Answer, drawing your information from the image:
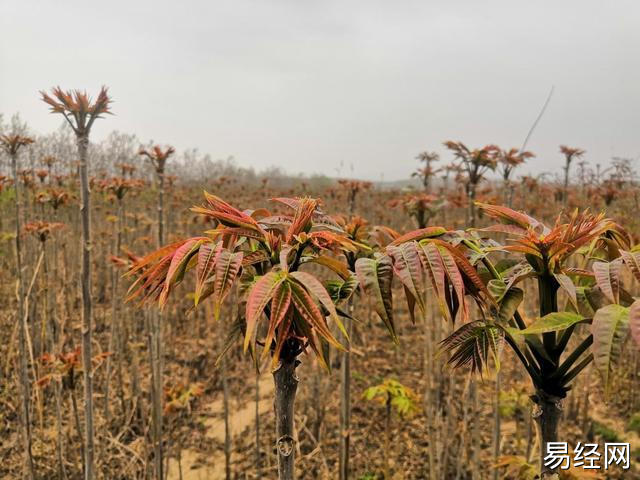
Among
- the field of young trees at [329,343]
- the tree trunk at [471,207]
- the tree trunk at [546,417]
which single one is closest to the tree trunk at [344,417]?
the field of young trees at [329,343]

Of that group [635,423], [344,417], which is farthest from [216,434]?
[635,423]

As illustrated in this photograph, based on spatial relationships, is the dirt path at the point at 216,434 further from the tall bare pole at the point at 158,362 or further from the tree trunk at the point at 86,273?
the tree trunk at the point at 86,273

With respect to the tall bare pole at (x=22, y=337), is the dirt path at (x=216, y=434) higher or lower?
lower

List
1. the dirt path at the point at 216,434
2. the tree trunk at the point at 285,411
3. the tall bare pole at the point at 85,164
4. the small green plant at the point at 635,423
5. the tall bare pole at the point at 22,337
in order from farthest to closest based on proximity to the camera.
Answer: the small green plant at the point at 635,423
the dirt path at the point at 216,434
the tall bare pole at the point at 22,337
the tall bare pole at the point at 85,164
the tree trunk at the point at 285,411

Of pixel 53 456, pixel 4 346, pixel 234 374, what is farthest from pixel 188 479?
pixel 4 346

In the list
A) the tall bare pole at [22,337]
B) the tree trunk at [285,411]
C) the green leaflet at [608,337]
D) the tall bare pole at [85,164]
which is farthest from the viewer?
the tall bare pole at [22,337]

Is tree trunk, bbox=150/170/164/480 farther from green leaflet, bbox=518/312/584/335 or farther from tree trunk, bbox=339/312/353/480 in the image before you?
green leaflet, bbox=518/312/584/335

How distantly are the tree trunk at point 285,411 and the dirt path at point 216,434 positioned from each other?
8.63 feet

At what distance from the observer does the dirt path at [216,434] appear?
3.40 m

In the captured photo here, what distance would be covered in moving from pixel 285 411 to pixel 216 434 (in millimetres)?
3398

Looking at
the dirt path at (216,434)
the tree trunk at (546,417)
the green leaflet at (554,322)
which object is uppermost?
the green leaflet at (554,322)

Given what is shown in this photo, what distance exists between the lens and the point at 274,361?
0.71 meters

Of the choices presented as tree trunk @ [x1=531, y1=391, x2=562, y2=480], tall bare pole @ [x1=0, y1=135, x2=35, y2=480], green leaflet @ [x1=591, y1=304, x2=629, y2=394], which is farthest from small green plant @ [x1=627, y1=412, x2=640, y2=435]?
tall bare pole @ [x1=0, y1=135, x2=35, y2=480]

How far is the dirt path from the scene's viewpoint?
340cm
